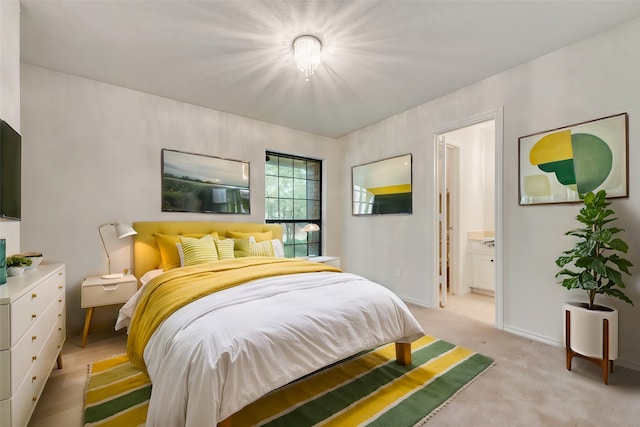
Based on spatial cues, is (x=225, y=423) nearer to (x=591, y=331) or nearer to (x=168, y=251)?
(x=168, y=251)

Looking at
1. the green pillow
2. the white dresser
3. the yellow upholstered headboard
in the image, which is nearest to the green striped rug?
the white dresser

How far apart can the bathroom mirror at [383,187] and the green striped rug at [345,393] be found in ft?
6.98

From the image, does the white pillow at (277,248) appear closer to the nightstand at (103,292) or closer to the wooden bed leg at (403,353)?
the nightstand at (103,292)

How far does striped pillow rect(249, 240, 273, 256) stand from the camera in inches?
134

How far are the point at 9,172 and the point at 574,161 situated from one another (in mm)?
4152

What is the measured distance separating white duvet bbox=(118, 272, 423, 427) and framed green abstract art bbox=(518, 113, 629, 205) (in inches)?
69.8

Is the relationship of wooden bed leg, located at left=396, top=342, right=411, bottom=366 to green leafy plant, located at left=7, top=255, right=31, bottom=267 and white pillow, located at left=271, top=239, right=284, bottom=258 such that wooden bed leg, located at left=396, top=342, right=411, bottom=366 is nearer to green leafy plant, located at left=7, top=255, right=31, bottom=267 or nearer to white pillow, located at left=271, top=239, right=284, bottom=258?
white pillow, located at left=271, top=239, right=284, bottom=258

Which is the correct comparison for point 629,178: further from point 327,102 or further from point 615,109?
point 327,102

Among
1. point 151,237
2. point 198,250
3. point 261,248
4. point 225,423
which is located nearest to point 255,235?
point 261,248

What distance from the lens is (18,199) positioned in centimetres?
198

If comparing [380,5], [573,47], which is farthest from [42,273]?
[573,47]

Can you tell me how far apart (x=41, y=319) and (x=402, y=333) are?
228cm

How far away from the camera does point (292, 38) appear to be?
2336 mm

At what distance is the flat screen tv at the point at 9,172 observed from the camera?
5.39 ft
